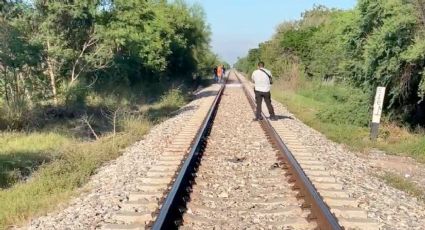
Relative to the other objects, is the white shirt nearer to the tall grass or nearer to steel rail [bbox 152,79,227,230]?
the tall grass

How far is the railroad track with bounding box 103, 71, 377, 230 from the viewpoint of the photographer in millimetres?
6086

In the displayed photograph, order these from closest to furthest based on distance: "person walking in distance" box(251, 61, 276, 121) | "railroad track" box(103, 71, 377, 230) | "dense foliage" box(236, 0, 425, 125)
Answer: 1. "railroad track" box(103, 71, 377, 230)
2. "dense foliage" box(236, 0, 425, 125)
3. "person walking in distance" box(251, 61, 276, 121)

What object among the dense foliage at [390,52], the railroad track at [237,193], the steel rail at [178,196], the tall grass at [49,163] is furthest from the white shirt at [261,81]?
the steel rail at [178,196]

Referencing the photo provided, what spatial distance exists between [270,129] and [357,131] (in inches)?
154

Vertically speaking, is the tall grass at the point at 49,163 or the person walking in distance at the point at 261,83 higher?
the person walking in distance at the point at 261,83

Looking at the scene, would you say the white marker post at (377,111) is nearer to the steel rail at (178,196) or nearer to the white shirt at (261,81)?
the white shirt at (261,81)

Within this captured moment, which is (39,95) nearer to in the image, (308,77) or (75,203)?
(75,203)

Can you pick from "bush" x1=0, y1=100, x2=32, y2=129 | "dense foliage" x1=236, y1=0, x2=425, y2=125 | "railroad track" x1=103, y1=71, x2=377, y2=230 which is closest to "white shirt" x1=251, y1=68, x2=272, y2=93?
"dense foliage" x1=236, y1=0, x2=425, y2=125

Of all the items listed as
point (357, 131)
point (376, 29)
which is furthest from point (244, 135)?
point (376, 29)

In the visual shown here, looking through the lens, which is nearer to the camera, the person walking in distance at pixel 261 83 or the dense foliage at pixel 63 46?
the dense foliage at pixel 63 46

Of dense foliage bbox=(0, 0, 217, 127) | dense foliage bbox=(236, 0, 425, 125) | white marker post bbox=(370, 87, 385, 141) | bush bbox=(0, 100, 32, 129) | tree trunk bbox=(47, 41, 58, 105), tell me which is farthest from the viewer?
tree trunk bbox=(47, 41, 58, 105)

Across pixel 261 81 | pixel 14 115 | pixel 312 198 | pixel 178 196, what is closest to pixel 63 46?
pixel 14 115

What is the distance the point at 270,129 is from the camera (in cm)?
1392

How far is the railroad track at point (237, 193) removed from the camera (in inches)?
240
